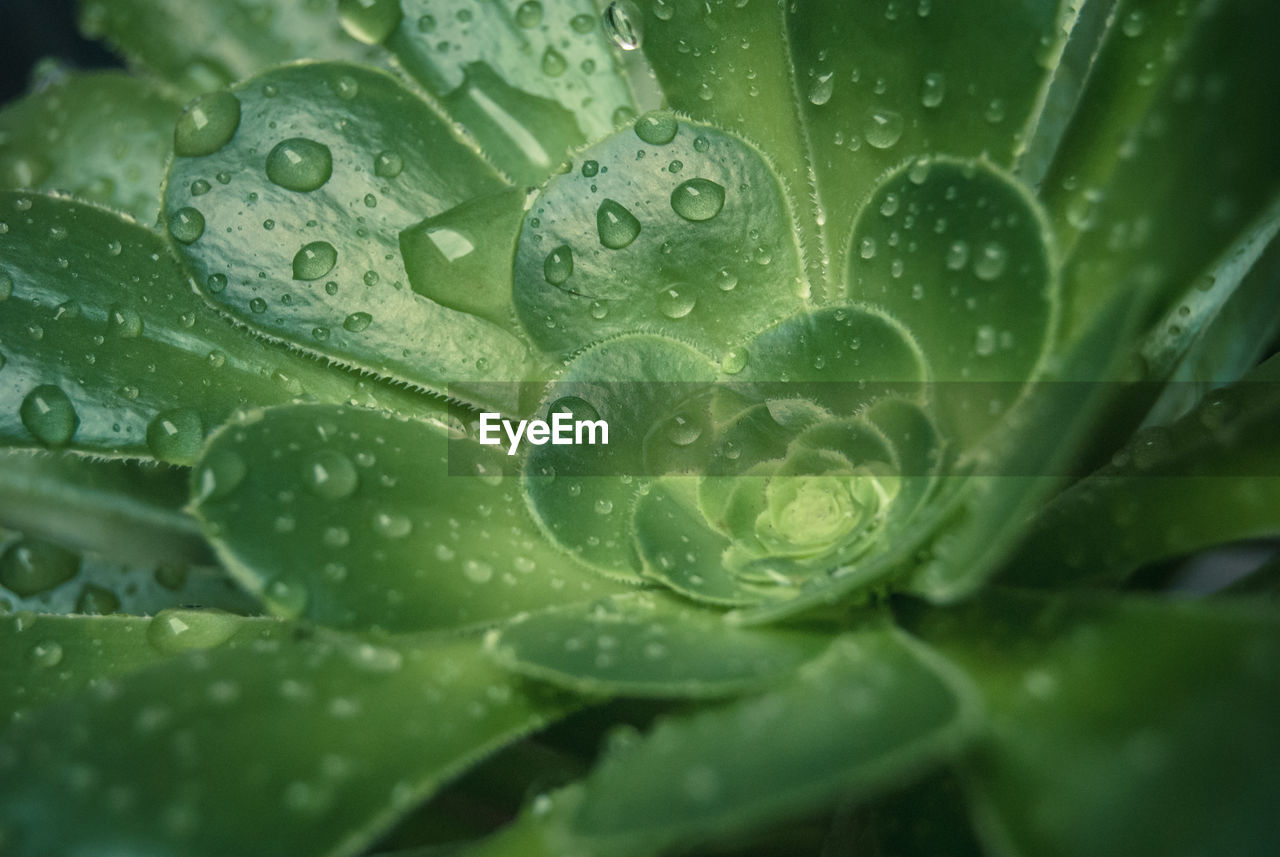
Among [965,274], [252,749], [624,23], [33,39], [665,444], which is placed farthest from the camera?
[33,39]

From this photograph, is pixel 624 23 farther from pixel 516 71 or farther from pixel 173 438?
pixel 173 438

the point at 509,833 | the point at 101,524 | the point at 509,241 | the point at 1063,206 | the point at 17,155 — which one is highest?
the point at 1063,206

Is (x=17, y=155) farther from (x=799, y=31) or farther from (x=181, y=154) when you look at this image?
(x=799, y=31)

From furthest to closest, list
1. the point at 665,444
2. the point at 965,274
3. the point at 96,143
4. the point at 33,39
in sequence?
the point at 33,39 < the point at 96,143 < the point at 665,444 < the point at 965,274

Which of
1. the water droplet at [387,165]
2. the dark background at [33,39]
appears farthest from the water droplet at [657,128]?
the dark background at [33,39]

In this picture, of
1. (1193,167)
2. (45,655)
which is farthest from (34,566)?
(1193,167)

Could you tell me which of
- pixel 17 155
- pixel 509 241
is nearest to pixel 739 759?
pixel 509 241

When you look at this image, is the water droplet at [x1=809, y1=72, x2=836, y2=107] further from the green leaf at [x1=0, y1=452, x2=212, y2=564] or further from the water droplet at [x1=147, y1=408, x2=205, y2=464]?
the green leaf at [x1=0, y1=452, x2=212, y2=564]
